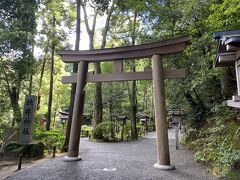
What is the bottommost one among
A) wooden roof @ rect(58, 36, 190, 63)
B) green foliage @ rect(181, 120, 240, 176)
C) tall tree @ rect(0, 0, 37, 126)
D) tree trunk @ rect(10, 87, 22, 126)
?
green foliage @ rect(181, 120, 240, 176)

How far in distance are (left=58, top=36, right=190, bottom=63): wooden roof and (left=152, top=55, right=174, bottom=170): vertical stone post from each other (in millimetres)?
359

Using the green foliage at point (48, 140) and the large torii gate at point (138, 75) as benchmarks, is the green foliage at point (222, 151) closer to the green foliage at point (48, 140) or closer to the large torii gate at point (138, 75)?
the large torii gate at point (138, 75)

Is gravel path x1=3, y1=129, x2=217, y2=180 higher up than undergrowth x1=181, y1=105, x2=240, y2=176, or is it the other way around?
undergrowth x1=181, y1=105, x2=240, y2=176

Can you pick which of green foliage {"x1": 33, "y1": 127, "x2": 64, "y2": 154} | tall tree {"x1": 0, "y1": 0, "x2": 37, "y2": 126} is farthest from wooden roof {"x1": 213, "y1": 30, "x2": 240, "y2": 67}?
tall tree {"x1": 0, "y1": 0, "x2": 37, "y2": 126}

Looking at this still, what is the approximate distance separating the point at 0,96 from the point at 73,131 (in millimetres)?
8386

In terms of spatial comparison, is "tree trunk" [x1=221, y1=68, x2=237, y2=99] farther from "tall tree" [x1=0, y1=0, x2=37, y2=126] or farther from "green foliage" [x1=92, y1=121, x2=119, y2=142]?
"tall tree" [x1=0, y1=0, x2=37, y2=126]

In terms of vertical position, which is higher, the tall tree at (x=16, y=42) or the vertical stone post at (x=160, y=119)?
the tall tree at (x=16, y=42)

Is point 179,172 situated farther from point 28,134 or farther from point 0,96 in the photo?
point 0,96

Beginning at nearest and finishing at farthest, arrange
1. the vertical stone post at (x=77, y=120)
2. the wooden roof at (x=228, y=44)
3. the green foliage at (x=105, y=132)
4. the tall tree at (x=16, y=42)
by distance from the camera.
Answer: the wooden roof at (x=228, y=44) → the vertical stone post at (x=77, y=120) → the tall tree at (x=16, y=42) → the green foliage at (x=105, y=132)

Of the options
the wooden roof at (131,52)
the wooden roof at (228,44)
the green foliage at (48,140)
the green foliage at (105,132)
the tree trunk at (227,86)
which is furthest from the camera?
the green foliage at (105,132)

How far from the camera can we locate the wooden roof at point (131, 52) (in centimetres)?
836

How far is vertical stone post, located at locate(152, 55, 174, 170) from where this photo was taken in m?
7.82

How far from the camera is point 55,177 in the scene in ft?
22.4

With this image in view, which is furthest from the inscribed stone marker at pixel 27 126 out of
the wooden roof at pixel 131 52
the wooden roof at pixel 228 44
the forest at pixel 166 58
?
the wooden roof at pixel 228 44
